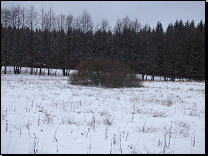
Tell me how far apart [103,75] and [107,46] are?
23.0 meters

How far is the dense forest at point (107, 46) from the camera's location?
2904cm

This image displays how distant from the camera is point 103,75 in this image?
15484 millimetres

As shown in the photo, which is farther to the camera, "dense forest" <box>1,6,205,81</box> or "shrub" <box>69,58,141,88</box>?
"dense forest" <box>1,6,205,81</box>

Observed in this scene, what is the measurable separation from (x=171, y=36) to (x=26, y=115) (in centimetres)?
4332

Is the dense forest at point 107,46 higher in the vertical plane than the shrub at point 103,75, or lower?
higher

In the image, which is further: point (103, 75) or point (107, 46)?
point (107, 46)

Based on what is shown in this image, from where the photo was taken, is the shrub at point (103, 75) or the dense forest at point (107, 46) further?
the dense forest at point (107, 46)

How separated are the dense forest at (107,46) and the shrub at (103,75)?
15909 mm

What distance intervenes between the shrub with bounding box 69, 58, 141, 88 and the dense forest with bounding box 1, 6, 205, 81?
1591 centimetres

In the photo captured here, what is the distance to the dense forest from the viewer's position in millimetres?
29036

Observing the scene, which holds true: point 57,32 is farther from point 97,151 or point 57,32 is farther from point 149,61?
point 97,151

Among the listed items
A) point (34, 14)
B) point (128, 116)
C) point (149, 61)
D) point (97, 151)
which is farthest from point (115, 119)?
point (34, 14)

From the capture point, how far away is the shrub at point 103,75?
50.5ft

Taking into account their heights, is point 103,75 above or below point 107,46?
below
